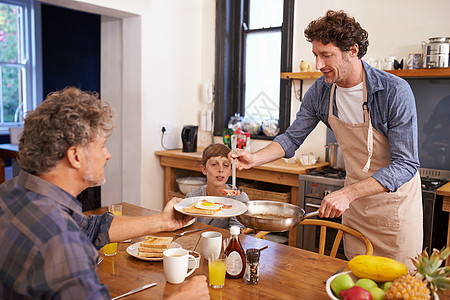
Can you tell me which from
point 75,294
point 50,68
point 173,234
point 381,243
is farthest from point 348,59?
point 50,68

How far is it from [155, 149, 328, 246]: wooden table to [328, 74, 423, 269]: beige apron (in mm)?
1027

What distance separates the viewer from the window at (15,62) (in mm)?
6289

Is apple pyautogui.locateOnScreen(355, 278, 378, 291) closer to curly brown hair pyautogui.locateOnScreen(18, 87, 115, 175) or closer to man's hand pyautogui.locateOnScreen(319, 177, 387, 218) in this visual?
man's hand pyautogui.locateOnScreen(319, 177, 387, 218)

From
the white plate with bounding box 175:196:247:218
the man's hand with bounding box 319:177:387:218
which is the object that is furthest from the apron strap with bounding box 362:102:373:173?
the white plate with bounding box 175:196:247:218

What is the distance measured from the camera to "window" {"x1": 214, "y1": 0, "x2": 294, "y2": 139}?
4.06 meters

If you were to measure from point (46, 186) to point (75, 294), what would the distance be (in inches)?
12.2

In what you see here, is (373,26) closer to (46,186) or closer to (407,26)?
(407,26)

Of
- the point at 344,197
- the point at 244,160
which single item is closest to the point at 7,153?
the point at 244,160

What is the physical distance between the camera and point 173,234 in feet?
6.55

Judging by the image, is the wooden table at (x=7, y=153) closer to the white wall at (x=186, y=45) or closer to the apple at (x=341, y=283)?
the white wall at (x=186, y=45)

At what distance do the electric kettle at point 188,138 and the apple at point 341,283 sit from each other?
293 centimetres

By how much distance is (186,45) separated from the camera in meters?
4.29

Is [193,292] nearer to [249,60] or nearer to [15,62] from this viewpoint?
[249,60]

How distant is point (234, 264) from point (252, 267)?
0.07 meters
